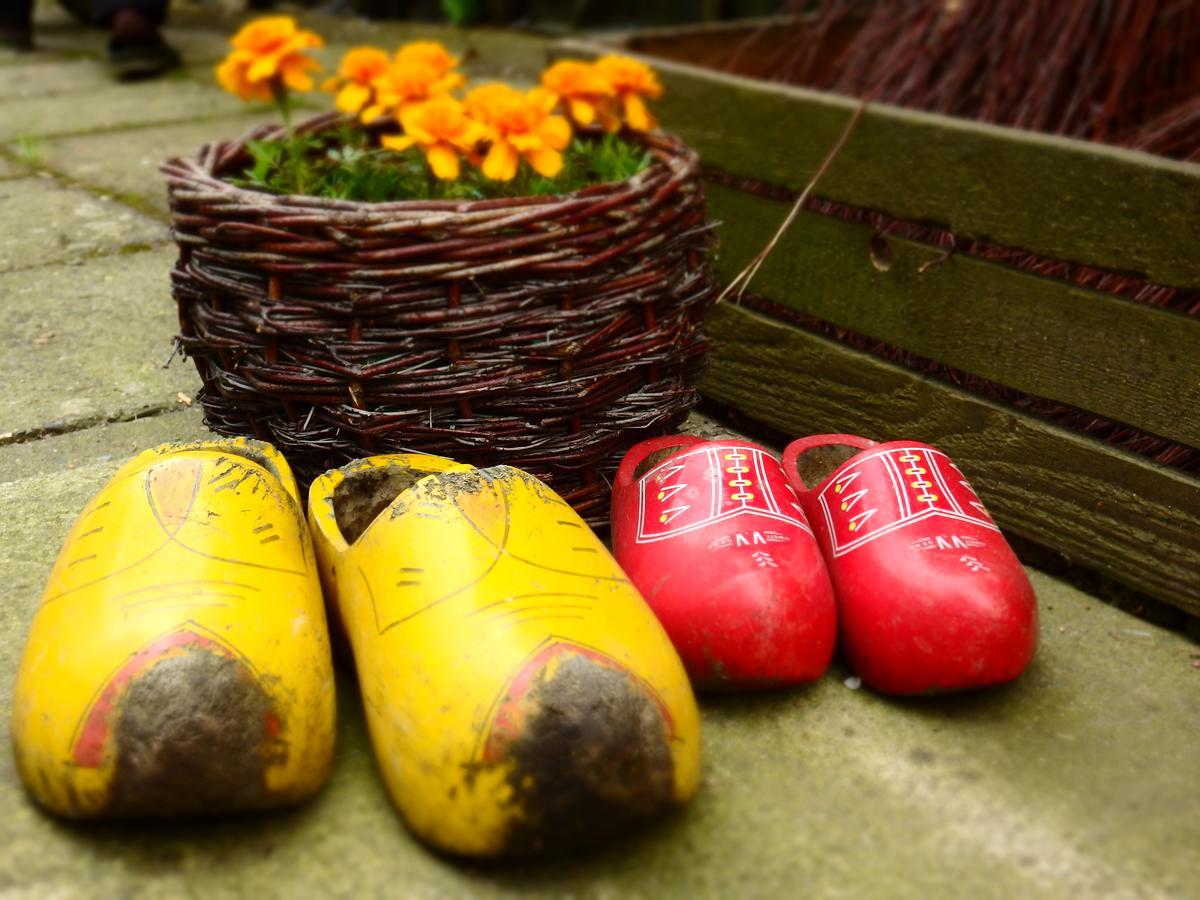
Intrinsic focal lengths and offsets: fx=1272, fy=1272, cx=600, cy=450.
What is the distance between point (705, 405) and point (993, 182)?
0.60 meters

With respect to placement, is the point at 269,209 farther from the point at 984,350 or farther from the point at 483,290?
the point at 984,350

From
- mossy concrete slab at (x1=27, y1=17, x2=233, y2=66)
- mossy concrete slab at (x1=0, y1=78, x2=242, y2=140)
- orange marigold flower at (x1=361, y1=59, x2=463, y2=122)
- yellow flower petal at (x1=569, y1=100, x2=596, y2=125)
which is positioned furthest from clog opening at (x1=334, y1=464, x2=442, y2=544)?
mossy concrete slab at (x1=27, y1=17, x2=233, y2=66)

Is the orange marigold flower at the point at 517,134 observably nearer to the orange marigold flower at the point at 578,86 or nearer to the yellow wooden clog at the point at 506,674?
the orange marigold flower at the point at 578,86

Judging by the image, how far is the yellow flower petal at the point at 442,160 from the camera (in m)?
1.47

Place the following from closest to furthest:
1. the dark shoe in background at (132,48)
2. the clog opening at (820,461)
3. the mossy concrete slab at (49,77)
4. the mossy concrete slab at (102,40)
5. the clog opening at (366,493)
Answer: the clog opening at (366,493), the clog opening at (820,461), the mossy concrete slab at (49,77), the dark shoe in background at (132,48), the mossy concrete slab at (102,40)

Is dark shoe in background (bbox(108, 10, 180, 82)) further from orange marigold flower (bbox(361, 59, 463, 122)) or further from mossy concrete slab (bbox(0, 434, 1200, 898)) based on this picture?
mossy concrete slab (bbox(0, 434, 1200, 898))

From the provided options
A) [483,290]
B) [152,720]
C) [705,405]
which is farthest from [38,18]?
[152,720]

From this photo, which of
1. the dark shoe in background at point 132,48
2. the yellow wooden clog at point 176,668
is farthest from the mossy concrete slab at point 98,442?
the dark shoe in background at point 132,48

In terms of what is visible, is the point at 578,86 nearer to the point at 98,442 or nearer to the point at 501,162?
the point at 501,162

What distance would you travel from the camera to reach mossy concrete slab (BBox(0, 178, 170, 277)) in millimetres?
2484

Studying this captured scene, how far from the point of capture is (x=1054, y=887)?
40.4 inches

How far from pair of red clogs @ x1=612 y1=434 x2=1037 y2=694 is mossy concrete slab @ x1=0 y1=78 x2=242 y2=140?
2.72 meters

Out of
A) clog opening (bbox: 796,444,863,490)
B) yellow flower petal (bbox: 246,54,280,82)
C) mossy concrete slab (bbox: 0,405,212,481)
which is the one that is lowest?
mossy concrete slab (bbox: 0,405,212,481)

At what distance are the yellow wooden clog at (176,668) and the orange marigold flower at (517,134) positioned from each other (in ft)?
1.65
